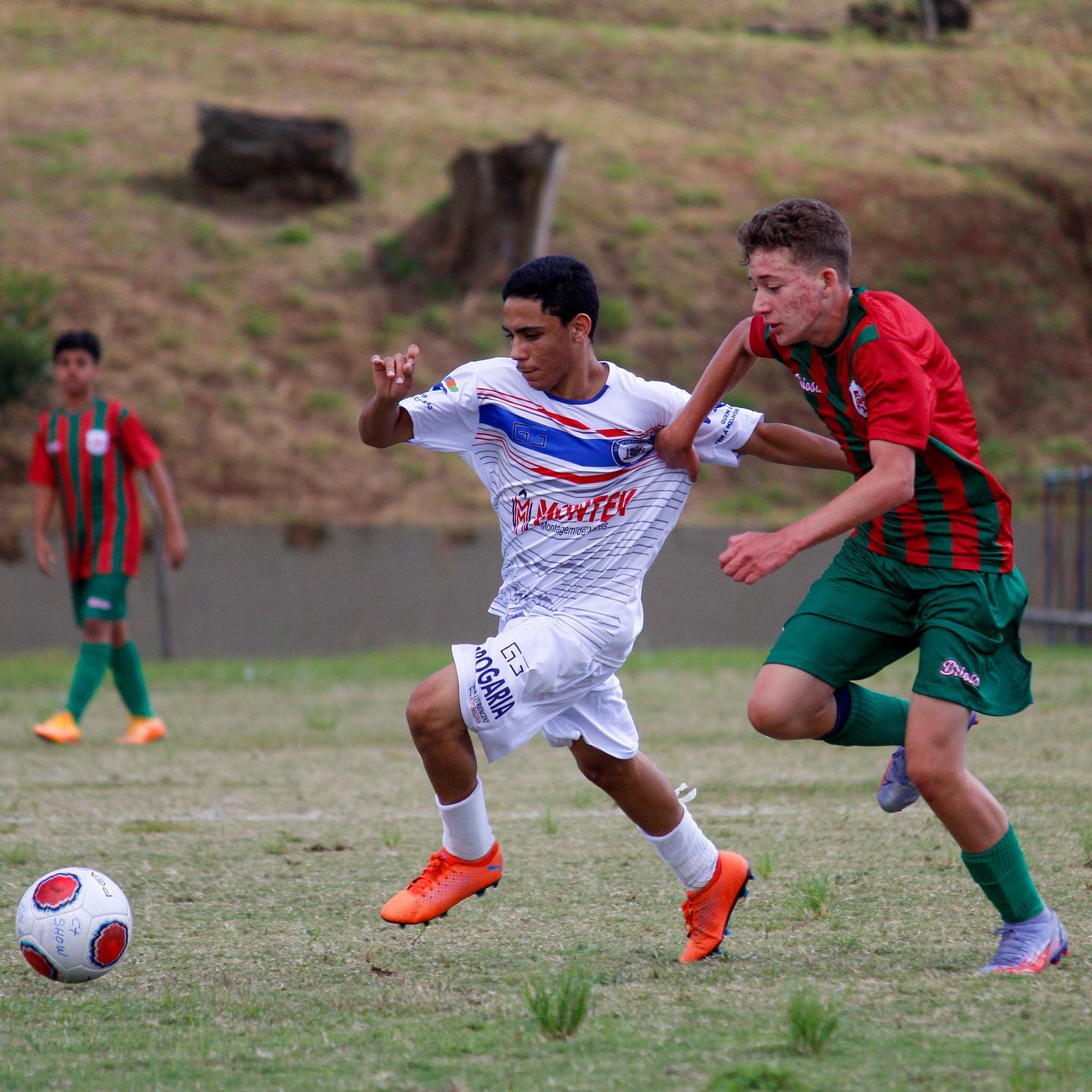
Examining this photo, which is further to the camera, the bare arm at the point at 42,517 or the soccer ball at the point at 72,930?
the bare arm at the point at 42,517

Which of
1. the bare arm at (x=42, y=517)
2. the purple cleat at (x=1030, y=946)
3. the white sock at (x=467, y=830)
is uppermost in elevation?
the purple cleat at (x=1030, y=946)

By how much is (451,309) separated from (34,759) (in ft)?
54.3

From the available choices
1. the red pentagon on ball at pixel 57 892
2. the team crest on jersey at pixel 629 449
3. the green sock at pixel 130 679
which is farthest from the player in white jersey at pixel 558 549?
the green sock at pixel 130 679

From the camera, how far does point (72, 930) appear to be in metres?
3.45

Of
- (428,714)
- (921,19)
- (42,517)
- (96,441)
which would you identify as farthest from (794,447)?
(921,19)

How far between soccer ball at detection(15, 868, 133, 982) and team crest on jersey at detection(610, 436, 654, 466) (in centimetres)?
171

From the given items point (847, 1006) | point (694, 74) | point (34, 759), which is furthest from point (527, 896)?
point (694, 74)

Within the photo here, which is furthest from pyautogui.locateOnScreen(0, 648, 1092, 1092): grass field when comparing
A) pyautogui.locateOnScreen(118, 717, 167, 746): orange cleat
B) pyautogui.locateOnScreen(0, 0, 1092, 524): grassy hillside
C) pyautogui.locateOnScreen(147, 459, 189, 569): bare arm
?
pyautogui.locateOnScreen(0, 0, 1092, 524): grassy hillside

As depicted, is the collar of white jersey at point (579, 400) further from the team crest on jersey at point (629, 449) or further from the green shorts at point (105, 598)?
the green shorts at point (105, 598)

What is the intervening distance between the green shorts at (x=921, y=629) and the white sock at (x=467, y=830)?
0.86m

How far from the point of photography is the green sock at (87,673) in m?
8.34

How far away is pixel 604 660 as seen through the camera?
382cm

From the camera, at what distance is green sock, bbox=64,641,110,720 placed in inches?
328

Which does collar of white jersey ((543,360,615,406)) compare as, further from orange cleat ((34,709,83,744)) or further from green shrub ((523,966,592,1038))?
orange cleat ((34,709,83,744))
